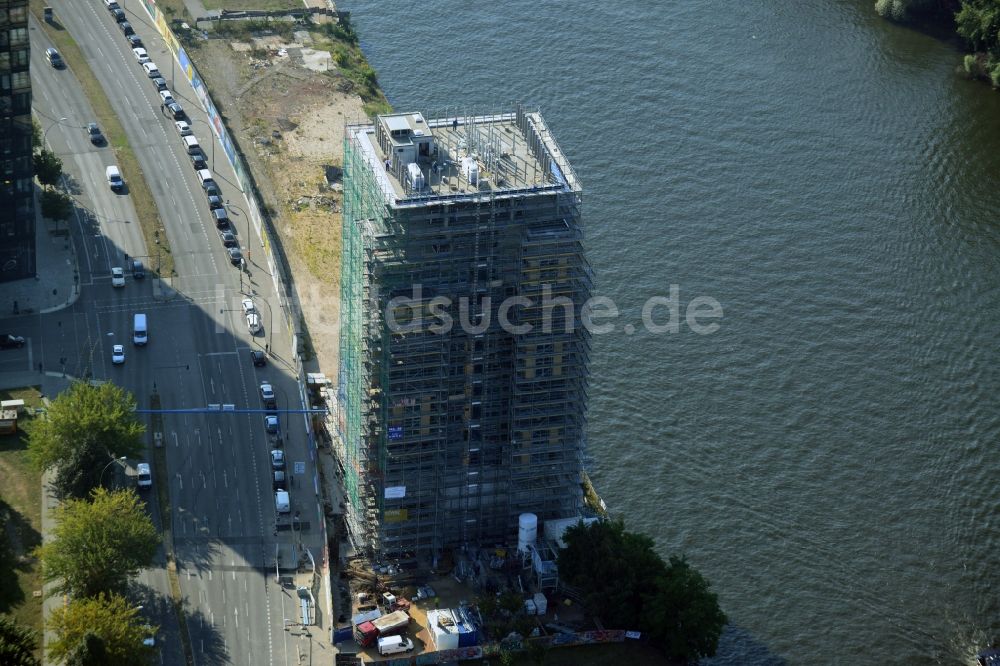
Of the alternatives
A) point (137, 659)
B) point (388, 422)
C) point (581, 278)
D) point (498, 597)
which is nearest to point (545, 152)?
point (581, 278)

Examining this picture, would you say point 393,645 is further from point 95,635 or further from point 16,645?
point 16,645

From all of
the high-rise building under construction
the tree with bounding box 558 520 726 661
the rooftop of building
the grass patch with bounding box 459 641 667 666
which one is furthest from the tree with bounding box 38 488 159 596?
the tree with bounding box 558 520 726 661

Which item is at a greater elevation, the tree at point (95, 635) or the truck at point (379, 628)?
the tree at point (95, 635)

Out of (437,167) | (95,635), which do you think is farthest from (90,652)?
(437,167)

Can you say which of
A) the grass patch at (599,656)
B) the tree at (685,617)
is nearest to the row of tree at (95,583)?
the grass patch at (599,656)

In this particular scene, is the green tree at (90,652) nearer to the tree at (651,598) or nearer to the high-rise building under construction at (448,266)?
the high-rise building under construction at (448,266)

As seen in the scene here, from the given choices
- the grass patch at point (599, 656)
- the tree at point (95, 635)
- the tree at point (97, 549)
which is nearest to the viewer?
the tree at point (95, 635)
